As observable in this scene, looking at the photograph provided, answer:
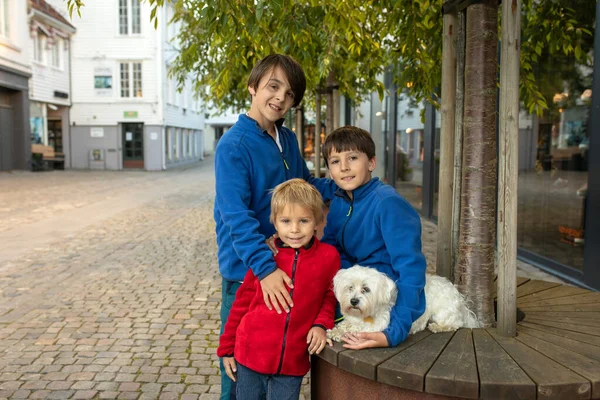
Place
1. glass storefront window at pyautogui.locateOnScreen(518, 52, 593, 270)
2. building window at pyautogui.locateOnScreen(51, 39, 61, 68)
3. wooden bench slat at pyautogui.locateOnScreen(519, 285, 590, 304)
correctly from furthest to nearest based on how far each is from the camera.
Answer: building window at pyautogui.locateOnScreen(51, 39, 61, 68), glass storefront window at pyautogui.locateOnScreen(518, 52, 593, 270), wooden bench slat at pyautogui.locateOnScreen(519, 285, 590, 304)

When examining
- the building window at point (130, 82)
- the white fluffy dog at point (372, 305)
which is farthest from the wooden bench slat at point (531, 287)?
the building window at point (130, 82)

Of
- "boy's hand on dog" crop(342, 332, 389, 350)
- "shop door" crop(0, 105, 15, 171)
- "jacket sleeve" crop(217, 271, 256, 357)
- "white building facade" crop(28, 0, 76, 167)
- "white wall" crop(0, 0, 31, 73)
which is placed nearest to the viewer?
"boy's hand on dog" crop(342, 332, 389, 350)

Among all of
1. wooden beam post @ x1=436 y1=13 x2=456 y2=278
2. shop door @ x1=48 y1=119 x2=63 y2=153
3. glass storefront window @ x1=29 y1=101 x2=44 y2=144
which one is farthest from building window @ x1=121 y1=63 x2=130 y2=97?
wooden beam post @ x1=436 y1=13 x2=456 y2=278

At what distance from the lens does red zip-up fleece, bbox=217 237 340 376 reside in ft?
7.47

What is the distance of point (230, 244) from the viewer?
2611 millimetres

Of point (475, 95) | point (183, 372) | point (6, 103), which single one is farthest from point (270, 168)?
point (6, 103)

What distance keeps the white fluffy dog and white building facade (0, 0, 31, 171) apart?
26520mm

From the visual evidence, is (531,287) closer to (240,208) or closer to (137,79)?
(240,208)

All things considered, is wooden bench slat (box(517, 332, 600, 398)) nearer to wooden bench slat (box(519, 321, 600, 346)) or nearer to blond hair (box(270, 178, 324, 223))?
wooden bench slat (box(519, 321, 600, 346))

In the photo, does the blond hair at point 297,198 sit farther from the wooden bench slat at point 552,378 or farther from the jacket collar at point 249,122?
the wooden bench slat at point 552,378

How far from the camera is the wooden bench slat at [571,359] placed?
6.34ft

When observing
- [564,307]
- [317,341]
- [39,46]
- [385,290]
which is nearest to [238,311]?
[317,341]

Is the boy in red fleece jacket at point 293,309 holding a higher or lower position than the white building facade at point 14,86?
lower

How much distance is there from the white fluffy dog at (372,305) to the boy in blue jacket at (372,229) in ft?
0.15
